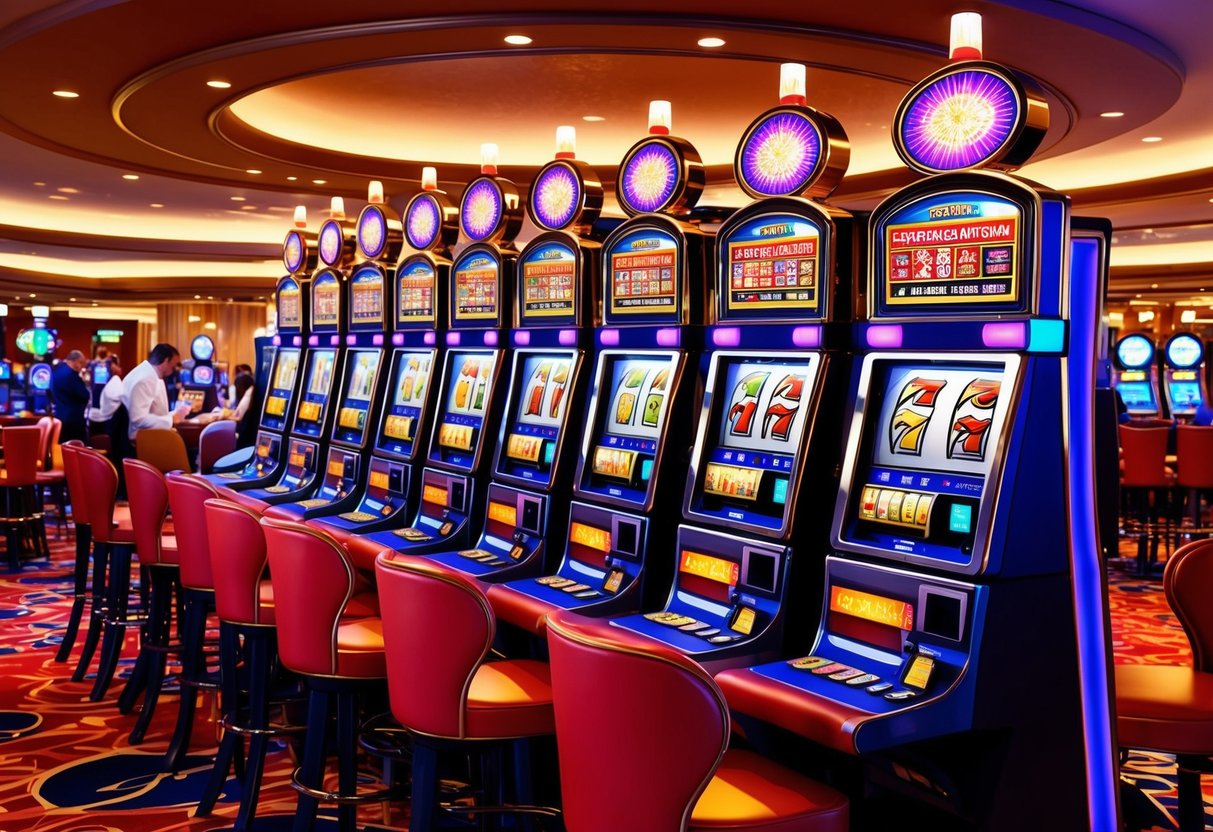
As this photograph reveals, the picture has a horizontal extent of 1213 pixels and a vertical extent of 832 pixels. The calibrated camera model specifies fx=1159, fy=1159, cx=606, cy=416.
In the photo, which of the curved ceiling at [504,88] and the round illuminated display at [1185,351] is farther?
the round illuminated display at [1185,351]


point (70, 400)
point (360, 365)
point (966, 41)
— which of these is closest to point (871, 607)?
point (966, 41)

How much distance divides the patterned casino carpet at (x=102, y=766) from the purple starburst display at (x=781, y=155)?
2.28 m

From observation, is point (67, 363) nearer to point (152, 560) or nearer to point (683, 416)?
point (152, 560)

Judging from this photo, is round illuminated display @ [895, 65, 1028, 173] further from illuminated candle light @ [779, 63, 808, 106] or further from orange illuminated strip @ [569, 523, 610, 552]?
orange illuminated strip @ [569, 523, 610, 552]

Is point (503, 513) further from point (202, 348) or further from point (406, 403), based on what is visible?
point (202, 348)

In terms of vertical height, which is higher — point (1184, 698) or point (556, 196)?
point (556, 196)

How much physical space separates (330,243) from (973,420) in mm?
4315

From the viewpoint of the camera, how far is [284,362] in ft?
21.2

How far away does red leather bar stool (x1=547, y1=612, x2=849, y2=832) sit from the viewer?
6.51 ft

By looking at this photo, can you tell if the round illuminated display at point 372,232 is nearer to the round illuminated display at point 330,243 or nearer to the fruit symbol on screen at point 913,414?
the round illuminated display at point 330,243

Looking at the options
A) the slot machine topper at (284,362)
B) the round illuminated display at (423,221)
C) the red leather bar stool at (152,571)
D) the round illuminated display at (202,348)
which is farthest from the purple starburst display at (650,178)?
the round illuminated display at (202,348)

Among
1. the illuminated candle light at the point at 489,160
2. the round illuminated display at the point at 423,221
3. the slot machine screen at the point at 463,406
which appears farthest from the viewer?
the round illuminated display at the point at 423,221

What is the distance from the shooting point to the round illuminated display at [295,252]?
6.37m

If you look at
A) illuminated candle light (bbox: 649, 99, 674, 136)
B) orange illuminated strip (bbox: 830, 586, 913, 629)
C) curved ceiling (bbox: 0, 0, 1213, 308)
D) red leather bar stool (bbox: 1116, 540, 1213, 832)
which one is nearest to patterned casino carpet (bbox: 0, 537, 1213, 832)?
red leather bar stool (bbox: 1116, 540, 1213, 832)
